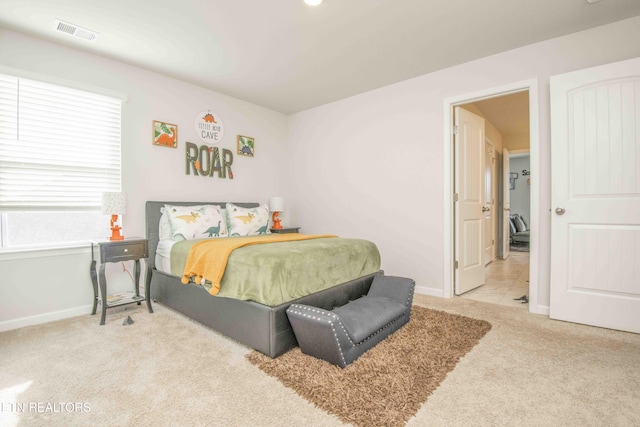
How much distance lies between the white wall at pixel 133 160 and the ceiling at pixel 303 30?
176mm

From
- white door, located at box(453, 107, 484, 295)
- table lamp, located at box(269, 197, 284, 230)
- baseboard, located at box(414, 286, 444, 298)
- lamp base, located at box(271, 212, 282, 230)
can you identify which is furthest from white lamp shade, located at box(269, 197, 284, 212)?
white door, located at box(453, 107, 484, 295)

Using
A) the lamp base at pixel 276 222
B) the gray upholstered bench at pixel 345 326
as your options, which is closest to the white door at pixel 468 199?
the gray upholstered bench at pixel 345 326

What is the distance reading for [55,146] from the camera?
2873mm

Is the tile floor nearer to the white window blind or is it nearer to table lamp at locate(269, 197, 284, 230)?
table lamp at locate(269, 197, 284, 230)

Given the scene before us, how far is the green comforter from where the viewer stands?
6.70 ft

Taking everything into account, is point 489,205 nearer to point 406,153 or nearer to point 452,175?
point 452,175

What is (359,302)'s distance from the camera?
7.71ft

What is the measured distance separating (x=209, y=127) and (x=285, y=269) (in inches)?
105

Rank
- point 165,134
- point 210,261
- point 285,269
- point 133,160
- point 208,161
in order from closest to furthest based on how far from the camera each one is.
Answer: point 285,269 → point 210,261 → point 133,160 → point 165,134 → point 208,161

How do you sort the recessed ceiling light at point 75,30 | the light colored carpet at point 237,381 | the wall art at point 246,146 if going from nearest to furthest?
the light colored carpet at point 237,381
the recessed ceiling light at point 75,30
the wall art at point 246,146

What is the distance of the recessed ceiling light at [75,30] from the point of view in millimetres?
2506

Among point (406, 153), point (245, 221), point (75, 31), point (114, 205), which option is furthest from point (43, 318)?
point (406, 153)

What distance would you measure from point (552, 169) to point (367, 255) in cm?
178

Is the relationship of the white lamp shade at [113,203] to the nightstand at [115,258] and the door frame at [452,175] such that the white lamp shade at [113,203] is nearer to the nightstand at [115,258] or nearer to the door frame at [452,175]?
the nightstand at [115,258]
